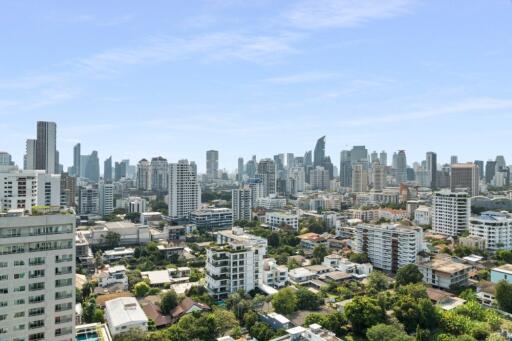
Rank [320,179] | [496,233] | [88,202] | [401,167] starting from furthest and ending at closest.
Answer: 1. [401,167]
2. [320,179]
3. [88,202]
4. [496,233]

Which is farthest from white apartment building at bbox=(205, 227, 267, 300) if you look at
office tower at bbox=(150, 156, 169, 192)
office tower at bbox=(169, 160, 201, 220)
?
office tower at bbox=(150, 156, 169, 192)

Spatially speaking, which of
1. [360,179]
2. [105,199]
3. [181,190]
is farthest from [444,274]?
[360,179]

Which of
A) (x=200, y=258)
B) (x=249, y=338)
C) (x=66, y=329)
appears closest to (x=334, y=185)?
(x=200, y=258)

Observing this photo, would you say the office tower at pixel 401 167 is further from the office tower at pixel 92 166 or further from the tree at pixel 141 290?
the tree at pixel 141 290

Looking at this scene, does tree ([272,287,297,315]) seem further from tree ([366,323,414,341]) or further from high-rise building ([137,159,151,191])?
high-rise building ([137,159,151,191])

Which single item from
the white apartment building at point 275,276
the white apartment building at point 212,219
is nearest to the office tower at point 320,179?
the white apartment building at point 212,219

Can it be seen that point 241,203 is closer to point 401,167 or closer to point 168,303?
point 168,303
